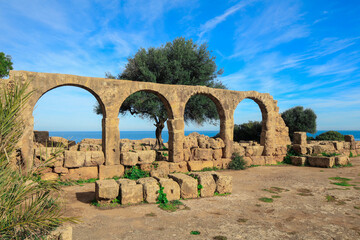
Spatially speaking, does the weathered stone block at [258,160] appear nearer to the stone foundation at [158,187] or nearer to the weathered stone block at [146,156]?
the weathered stone block at [146,156]

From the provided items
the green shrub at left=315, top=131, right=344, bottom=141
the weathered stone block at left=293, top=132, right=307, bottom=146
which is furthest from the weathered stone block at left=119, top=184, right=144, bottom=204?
the green shrub at left=315, top=131, right=344, bottom=141

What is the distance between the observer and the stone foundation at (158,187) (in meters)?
6.52

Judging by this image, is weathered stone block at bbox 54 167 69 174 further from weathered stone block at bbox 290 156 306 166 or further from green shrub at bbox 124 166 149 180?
weathered stone block at bbox 290 156 306 166

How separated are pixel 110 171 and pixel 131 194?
3.44 metres

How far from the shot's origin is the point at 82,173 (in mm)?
9367

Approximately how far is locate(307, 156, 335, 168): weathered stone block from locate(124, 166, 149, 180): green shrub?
926cm

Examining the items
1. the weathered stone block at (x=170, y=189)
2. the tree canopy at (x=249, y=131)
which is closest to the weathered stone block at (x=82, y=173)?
the weathered stone block at (x=170, y=189)

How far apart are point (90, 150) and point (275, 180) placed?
7715mm

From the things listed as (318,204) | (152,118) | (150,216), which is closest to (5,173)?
(150,216)

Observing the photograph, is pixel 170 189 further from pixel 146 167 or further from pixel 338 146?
pixel 338 146

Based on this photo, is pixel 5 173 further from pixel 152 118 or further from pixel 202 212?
pixel 152 118

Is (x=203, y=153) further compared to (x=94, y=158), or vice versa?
(x=203, y=153)

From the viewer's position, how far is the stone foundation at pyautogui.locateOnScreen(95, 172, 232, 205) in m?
6.52

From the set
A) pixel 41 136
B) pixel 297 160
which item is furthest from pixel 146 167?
pixel 297 160
